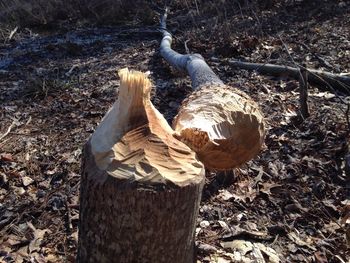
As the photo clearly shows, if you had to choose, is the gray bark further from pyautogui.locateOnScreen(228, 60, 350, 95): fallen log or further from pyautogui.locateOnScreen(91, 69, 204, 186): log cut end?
pyautogui.locateOnScreen(91, 69, 204, 186): log cut end

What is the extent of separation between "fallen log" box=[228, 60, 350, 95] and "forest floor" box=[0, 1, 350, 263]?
0.31 ft

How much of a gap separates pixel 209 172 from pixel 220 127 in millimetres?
986

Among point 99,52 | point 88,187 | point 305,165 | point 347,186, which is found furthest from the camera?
point 99,52

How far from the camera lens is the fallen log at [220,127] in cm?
200

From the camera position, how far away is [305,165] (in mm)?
3109

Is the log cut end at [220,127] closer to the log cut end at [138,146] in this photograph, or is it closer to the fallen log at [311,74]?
the log cut end at [138,146]

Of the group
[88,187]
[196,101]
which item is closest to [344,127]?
[196,101]

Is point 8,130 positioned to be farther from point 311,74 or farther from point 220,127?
point 311,74

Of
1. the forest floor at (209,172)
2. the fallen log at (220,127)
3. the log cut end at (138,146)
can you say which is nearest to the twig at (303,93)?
the forest floor at (209,172)

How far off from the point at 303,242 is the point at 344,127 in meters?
1.46

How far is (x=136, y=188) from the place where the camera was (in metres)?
1.40

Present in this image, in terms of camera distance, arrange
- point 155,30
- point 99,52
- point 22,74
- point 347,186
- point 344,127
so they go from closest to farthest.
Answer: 1. point 347,186
2. point 344,127
3. point 22,74
4. point 99,52
5. point 155,30

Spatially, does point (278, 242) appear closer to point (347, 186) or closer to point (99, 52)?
point (347, 186)

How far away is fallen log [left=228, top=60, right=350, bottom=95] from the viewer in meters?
4.36
